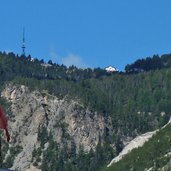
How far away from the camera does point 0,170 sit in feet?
81.2

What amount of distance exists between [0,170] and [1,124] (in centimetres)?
135

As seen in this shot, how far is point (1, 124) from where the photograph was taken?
25.5 meters
